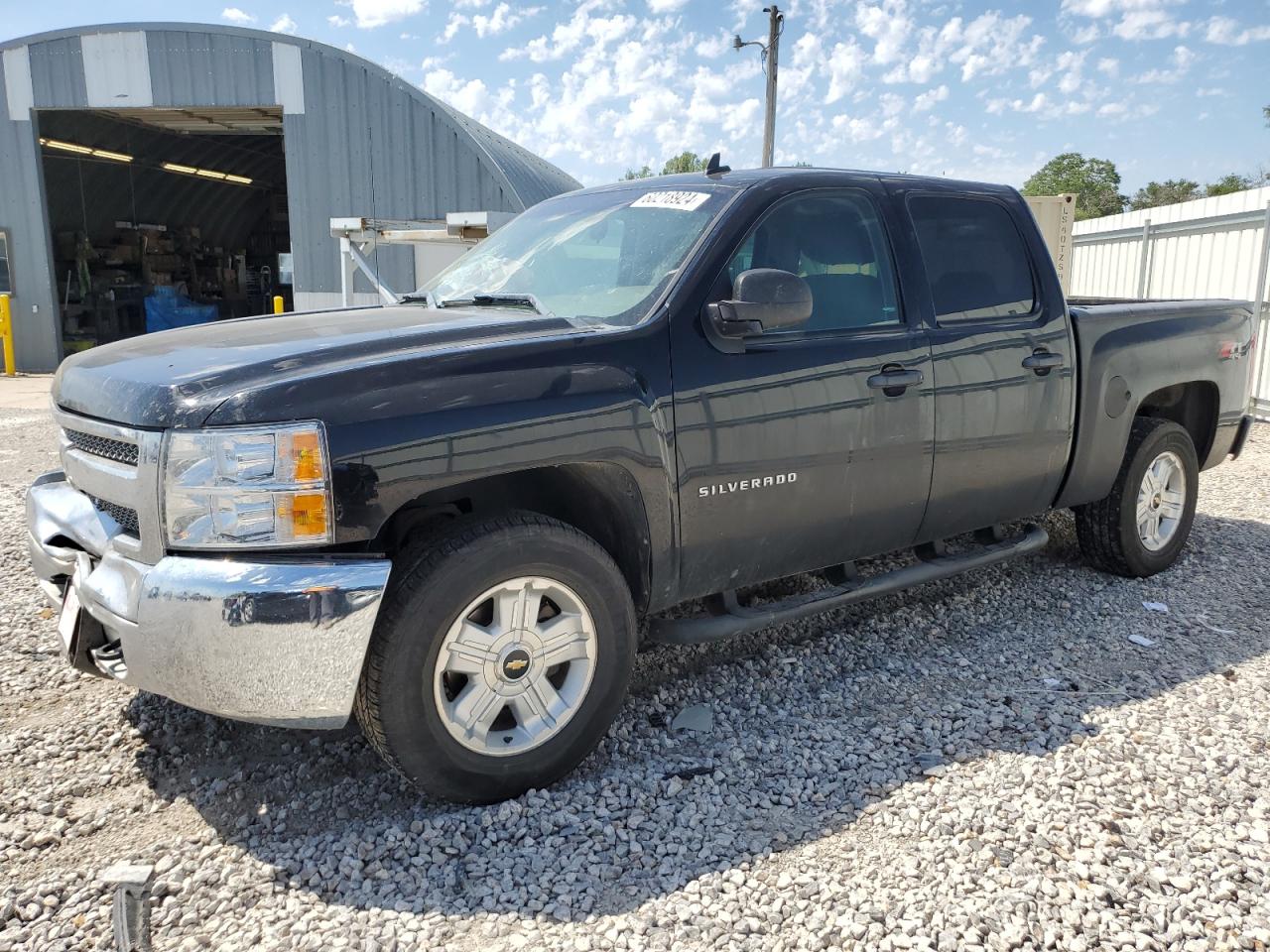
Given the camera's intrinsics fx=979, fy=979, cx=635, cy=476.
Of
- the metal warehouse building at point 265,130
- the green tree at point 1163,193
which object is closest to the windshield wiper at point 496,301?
the metal warehouse building at point 265,130

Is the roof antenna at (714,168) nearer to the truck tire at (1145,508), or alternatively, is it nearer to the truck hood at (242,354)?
the truck hood at (242,354)

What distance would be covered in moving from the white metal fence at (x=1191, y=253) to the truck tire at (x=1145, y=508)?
561cm

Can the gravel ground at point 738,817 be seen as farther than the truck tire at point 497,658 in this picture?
No

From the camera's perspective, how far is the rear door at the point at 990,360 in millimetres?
3943

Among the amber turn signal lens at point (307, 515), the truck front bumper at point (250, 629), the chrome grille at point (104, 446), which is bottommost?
the truck front bumper at point (250, 629)

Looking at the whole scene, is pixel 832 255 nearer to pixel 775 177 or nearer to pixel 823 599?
pixel 775 177

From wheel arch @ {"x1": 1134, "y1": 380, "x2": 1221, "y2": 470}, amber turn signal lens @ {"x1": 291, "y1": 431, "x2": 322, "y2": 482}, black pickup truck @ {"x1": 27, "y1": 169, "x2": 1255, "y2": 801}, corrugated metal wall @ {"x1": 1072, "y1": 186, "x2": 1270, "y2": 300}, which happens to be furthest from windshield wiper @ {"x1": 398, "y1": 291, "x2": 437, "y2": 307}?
corrugated metal wall @ {"x1": 1072, "y1": 186, "x2": 1270, "y2": 300}

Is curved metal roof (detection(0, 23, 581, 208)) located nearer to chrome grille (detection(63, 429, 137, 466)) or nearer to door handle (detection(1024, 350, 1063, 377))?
door handle (detection(1024, 350, 1063, 377))

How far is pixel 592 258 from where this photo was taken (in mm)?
3652

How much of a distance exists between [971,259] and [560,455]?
7.54ft

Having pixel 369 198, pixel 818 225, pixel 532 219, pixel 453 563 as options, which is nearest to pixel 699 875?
pixel 453 563

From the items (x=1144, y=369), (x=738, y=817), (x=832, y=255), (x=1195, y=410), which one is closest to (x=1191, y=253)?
(x=1195, y=410)

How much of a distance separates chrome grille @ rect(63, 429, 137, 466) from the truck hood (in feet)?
0.24

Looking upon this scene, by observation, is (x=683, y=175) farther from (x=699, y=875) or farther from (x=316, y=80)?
(x=316, y=80)
